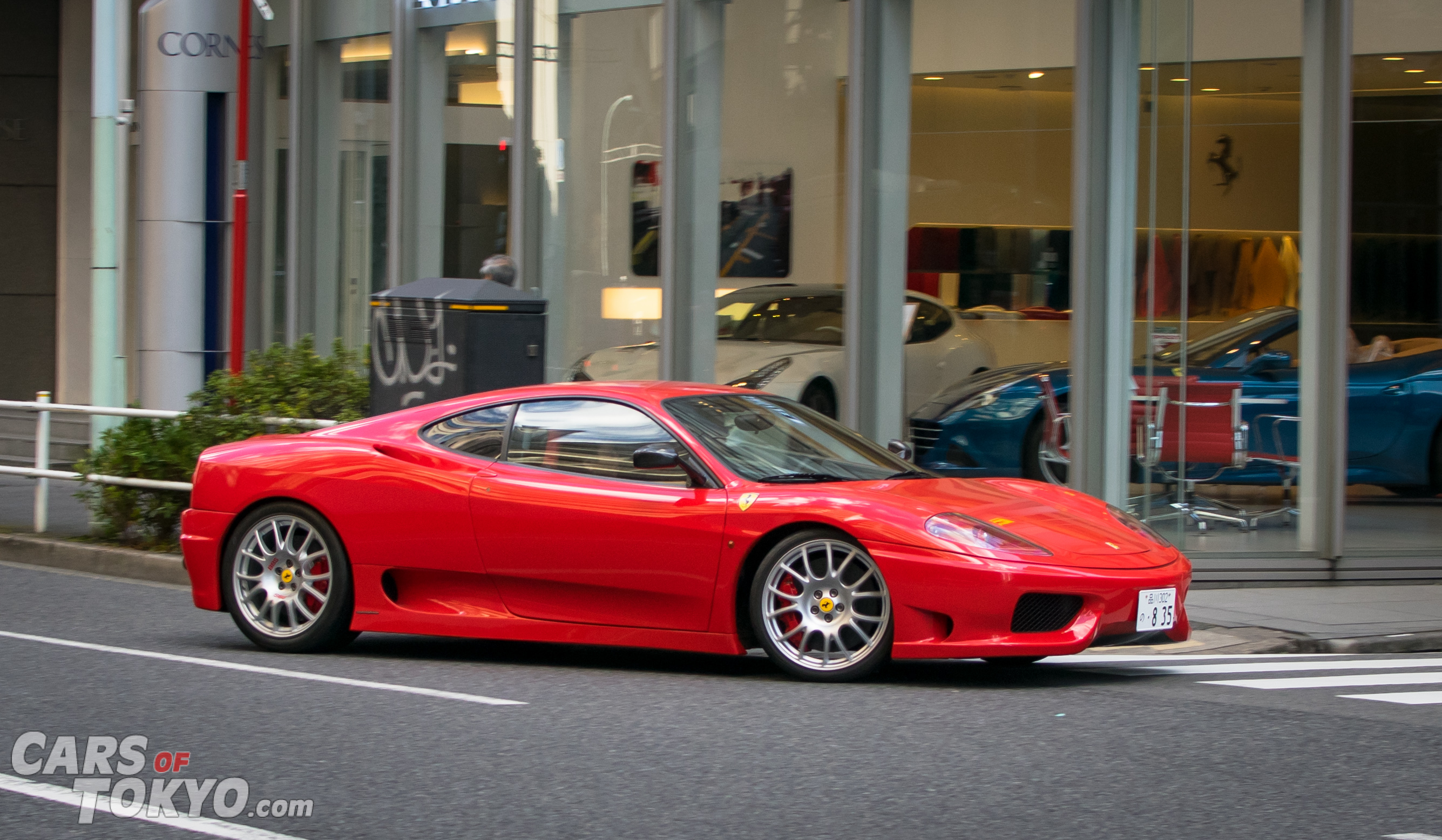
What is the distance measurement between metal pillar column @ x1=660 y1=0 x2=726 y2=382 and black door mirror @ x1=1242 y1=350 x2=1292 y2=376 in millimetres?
4432

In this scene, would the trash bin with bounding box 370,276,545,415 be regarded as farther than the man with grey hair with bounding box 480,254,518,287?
No

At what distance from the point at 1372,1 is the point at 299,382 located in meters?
7.94

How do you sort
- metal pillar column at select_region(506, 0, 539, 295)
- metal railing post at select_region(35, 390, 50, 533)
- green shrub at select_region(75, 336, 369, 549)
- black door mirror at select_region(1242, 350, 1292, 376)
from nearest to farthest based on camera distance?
green shrub at select_region(75, 336, 369, 549) → black door mirror at select_region(1242, 350, 1292, 376) → metal railing post at select_region(35, 390, 50, 533) → metal pillar column at select_region(506, 0, 539, 295)

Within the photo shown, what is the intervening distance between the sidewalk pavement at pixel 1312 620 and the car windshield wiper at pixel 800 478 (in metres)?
2.08

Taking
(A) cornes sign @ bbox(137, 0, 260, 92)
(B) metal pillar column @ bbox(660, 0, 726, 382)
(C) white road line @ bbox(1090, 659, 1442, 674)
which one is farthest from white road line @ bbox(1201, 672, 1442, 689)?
(A) cornes sign @ bbox(137, 0, 260, 92)

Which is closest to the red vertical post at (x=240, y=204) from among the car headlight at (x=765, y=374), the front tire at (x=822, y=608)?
the car headlight at (x=765, y=374)

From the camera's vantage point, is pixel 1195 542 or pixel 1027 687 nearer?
pixel 1027 687

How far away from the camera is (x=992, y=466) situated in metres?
11.8

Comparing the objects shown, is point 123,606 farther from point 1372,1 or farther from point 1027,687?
point 1372,1

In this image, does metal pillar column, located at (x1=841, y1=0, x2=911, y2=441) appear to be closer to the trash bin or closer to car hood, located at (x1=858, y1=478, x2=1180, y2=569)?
the trash bin

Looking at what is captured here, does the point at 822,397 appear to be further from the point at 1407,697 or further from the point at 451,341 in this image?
the point at 1407,697

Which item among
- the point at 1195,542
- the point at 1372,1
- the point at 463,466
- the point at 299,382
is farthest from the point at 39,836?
the point at 1372,1

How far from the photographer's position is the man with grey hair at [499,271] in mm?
10992

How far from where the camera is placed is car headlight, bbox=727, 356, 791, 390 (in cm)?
1262
